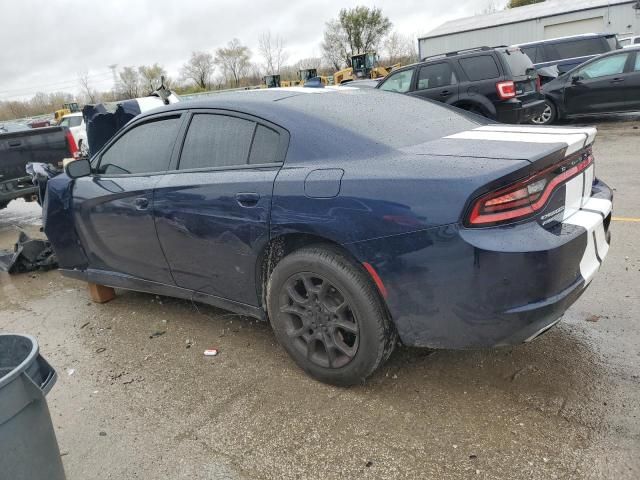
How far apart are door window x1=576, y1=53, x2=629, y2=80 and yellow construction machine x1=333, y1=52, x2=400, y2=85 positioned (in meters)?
16.9

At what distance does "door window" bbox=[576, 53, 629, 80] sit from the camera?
36.9 ft

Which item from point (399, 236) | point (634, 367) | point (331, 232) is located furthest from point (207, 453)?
point (634, 367)

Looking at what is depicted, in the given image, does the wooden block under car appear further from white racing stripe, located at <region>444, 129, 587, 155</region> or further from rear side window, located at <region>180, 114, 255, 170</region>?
white racing stripe, located at <region>444, 129, 587, 155</region>

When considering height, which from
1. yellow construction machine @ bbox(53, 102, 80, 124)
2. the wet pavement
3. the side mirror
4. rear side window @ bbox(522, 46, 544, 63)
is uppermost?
rear side window @ bbox(522, 46, 544, 63)

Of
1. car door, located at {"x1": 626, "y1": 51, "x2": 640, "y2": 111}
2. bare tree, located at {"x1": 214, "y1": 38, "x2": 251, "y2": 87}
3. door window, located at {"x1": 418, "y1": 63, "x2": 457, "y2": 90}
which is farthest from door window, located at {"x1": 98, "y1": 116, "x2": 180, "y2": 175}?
bare tree, located at {"x1": 214, "y1": 38, "x2": 251, "y2": 87}

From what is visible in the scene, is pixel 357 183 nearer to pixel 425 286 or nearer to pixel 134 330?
pixel 425 286

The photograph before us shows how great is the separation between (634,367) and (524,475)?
44.3 inches

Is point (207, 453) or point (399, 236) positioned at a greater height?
point (399, 236)

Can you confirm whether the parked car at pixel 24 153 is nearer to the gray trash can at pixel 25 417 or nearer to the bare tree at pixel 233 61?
the gray trash can at pixel 25 417

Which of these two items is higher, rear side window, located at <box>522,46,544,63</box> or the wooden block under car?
rear side window, located at <box>522,46,544,63</box>

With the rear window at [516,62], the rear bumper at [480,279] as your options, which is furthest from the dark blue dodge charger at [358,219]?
the rear window at [516,62]

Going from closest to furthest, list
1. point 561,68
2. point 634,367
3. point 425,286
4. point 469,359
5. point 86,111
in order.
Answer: point 425,286 < point 634,367 < point 469,359 < point 86,111 < point 561,68

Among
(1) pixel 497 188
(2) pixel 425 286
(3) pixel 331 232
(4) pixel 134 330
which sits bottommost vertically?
(4) pixel 134 330

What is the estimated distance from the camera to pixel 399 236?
2447mm
